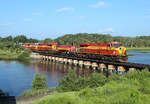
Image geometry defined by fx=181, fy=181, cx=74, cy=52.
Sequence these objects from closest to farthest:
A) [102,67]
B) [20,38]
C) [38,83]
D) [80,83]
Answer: [80,83] → [38,83] → [102,67] → [20,38]

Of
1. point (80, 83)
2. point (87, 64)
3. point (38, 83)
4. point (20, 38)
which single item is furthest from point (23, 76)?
point (20, 38)

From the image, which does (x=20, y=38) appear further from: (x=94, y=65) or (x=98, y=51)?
(x=98, y=51)

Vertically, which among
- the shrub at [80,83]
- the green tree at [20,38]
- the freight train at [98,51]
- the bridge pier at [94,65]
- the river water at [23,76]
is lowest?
the river water at [23,76]

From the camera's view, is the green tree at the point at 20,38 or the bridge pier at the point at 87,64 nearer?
the bridge pier at the point at 87,64

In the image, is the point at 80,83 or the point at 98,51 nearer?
the point at 80,83

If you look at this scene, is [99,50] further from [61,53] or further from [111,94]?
[111,94]

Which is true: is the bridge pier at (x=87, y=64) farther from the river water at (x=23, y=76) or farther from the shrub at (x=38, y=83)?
the shrub at (x=38, y=83)

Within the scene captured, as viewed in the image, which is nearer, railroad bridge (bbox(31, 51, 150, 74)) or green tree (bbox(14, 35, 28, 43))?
railroad bridge (bbox(31, 51, 150, 74))

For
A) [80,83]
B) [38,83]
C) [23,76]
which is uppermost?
[80,83]

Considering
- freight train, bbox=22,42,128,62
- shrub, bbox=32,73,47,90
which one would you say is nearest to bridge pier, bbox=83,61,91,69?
freight train, bbox=22,42,128,62

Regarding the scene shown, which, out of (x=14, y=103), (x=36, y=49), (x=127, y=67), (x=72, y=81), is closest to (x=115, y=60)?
(x=127, y=67)

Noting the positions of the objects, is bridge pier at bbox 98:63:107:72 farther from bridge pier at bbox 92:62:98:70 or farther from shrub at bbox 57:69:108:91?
shrub at bbox 57:69:108:91

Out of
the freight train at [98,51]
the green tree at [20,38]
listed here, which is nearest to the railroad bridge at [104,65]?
the freight train at [98,51]

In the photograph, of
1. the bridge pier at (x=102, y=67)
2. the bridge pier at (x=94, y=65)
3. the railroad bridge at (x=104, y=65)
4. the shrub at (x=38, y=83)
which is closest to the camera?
the shrub at (x=38, y=83)
